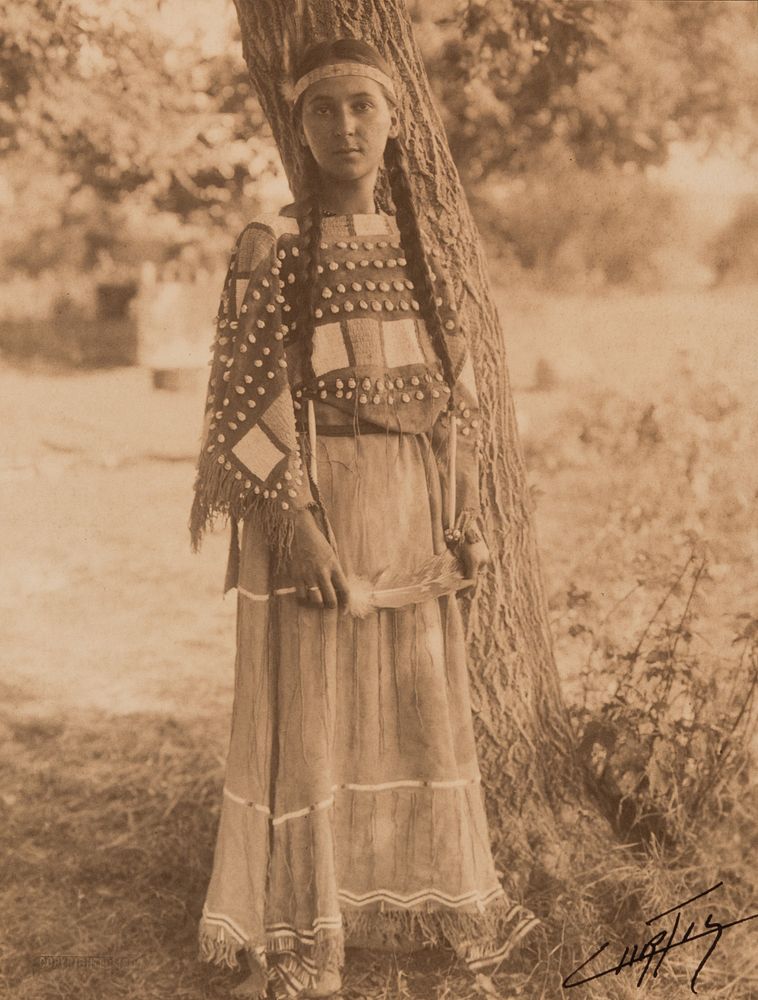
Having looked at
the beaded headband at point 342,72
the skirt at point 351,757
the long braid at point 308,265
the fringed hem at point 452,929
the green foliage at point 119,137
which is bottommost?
the fringed hem at point 452,929

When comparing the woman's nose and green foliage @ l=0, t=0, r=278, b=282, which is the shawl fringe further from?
green foliage @ l=0, t=0, r=278, b=282

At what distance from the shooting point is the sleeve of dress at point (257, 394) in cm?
202

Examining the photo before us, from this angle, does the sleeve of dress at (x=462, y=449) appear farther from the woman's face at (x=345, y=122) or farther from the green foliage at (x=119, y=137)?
the green foliage at (x=119, y=137)

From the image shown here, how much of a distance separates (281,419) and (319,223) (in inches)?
18.5

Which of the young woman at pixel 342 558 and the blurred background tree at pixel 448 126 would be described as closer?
the young woman at pixel 342 558

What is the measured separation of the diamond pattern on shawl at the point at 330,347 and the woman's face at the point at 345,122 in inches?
13.4

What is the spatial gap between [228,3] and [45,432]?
214 cm

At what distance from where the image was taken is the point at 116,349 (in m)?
5.31

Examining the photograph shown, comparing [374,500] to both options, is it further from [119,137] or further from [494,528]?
[119,137]

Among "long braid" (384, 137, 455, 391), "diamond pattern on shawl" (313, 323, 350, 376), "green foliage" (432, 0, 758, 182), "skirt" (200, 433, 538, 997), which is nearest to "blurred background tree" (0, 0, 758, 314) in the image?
"green foliage" (432, 0, 758, 182)

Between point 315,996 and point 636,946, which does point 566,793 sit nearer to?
point 636,946

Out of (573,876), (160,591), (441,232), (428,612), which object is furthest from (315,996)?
(160,591)

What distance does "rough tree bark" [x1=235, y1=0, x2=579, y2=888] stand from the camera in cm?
245
